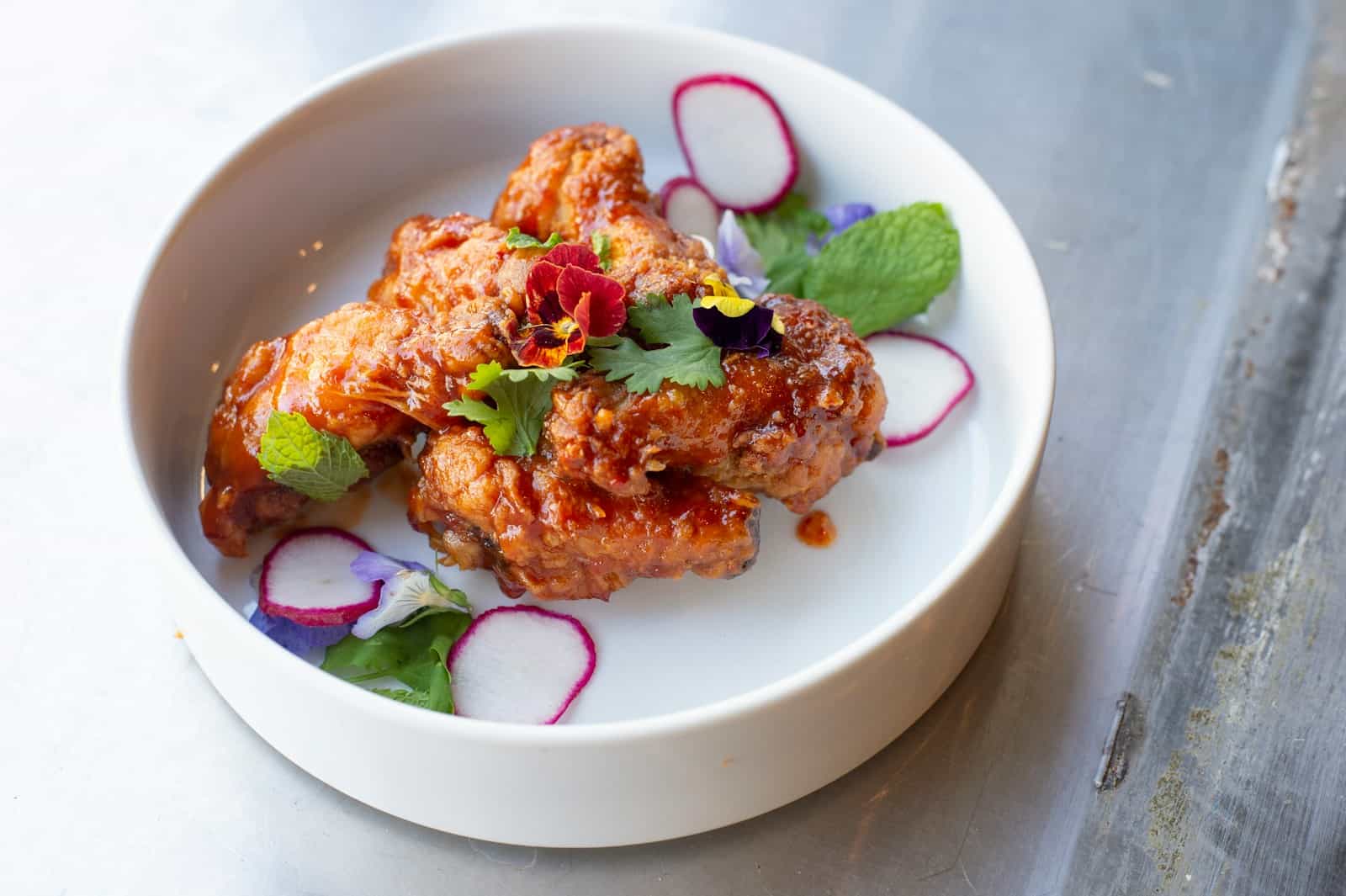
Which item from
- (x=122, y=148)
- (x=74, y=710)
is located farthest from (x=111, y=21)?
(x=74, y=710)

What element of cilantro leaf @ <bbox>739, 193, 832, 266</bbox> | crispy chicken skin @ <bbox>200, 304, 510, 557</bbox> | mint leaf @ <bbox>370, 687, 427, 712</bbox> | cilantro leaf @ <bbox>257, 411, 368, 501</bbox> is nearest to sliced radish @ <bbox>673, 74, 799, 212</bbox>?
cilantro leaf @ <bbox>739, 193, 832, 266</bbox>

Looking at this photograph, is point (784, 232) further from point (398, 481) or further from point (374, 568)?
point (374, 568)

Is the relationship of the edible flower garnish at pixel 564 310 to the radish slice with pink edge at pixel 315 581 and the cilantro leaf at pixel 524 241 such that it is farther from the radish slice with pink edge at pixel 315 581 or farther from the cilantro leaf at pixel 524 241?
the radish slice with pink edge at pixel 315 581

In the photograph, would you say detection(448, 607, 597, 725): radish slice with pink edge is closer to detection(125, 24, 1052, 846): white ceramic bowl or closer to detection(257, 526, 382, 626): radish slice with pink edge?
detection(125, 24, 1052, 846): white ceramic bowl

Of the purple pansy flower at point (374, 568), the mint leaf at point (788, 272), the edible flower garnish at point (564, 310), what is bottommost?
the purple pansy flower at point (374, 568)

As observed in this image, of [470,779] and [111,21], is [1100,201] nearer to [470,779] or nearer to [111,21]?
[470,779]

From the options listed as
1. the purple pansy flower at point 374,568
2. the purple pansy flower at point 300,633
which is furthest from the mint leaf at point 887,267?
the purple pansy flower at point 300,633
